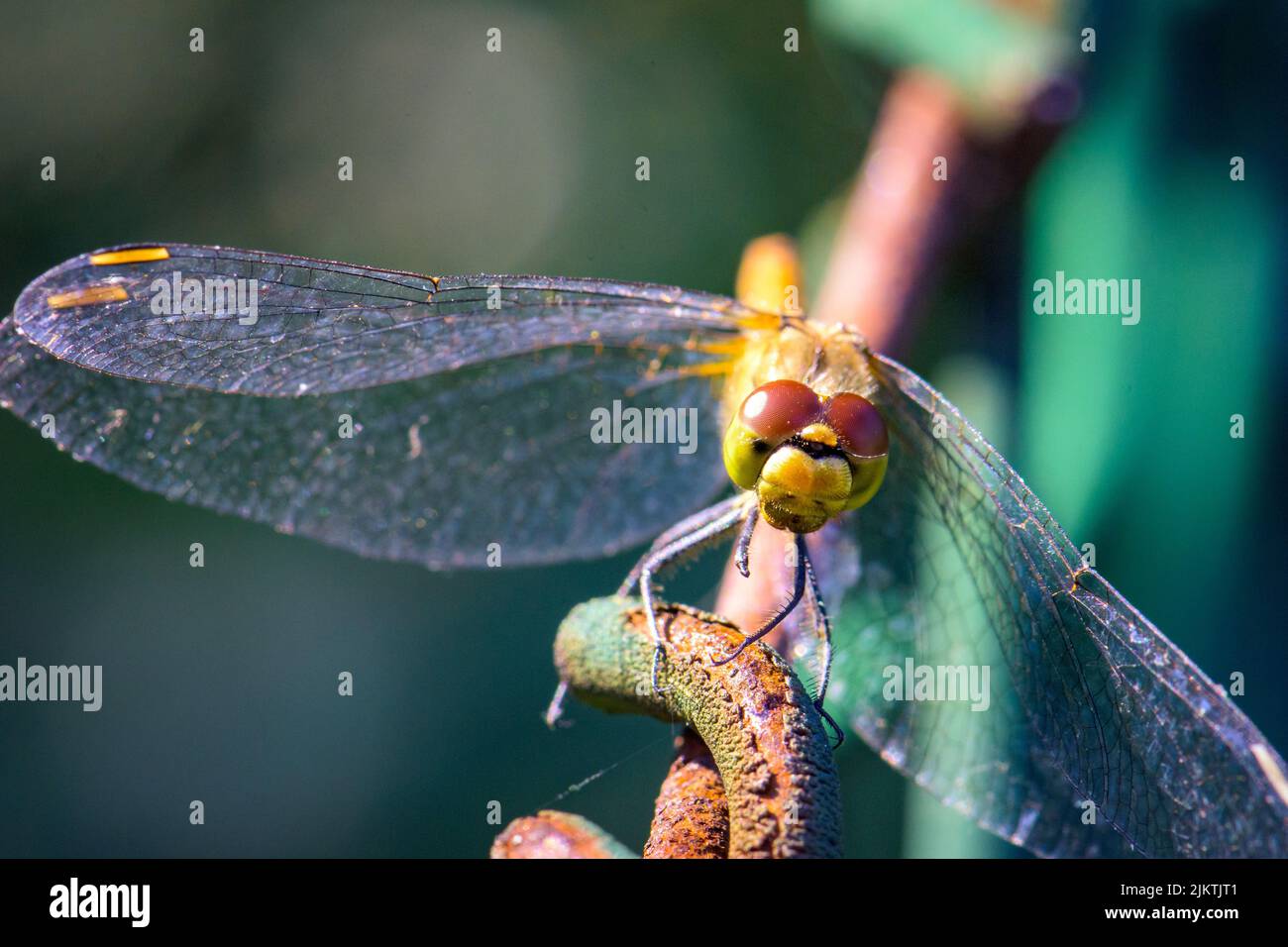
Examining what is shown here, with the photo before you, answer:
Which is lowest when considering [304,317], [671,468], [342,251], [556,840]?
[556,840]

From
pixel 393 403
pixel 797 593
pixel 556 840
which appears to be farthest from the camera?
pixel 393 403

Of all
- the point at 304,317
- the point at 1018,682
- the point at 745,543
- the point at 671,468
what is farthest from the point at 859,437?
the point at 304,317

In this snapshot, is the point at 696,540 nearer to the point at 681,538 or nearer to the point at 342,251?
the point at 681,538

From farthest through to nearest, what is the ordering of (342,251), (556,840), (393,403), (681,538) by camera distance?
(342,251) → (393,403) → (681,538) → (556,840)

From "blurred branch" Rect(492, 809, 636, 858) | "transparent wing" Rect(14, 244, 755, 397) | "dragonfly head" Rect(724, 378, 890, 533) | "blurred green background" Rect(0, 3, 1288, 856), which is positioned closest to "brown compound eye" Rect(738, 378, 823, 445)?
"dragonfly head" Rect(724, 378, 890, 533)

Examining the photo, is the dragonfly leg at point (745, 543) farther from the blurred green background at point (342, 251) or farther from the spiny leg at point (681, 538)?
the blurred green background at point (342, 251)

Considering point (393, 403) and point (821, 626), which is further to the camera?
point (393, 403)
